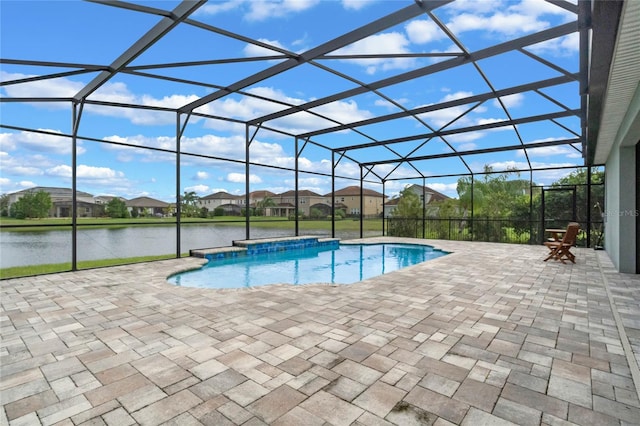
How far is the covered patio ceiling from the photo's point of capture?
4086 mm

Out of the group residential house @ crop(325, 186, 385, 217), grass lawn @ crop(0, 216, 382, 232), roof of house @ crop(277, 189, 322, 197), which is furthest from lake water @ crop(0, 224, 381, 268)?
residential house @ crop(325, 186, 385, 217)

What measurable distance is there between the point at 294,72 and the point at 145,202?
5279 millimetres

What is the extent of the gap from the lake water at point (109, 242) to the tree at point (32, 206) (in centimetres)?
41

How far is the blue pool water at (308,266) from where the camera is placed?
655 centimetres

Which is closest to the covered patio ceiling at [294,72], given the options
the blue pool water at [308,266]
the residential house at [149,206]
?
the residential house at [149,206]

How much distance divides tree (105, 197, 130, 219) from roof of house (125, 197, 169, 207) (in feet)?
0.44

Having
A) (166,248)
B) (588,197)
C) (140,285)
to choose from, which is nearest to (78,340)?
(140,285)

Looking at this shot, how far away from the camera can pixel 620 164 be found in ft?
19.8

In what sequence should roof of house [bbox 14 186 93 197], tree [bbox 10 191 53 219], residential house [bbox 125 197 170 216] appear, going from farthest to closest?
residential house [bbox 125 197 170 216] < roof of house [bbox 14 186 93 197] < tree [bbox 10 191 53 219]

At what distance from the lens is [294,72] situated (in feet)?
19.0

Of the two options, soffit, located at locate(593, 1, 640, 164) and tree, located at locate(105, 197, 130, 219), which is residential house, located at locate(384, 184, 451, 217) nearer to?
soffit, located at locate(593, 1, 640, 164)

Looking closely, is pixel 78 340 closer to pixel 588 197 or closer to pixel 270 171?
pixel 270 171

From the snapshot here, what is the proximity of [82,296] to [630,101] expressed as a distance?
7505mm

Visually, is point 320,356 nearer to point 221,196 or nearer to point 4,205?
point 4,205
